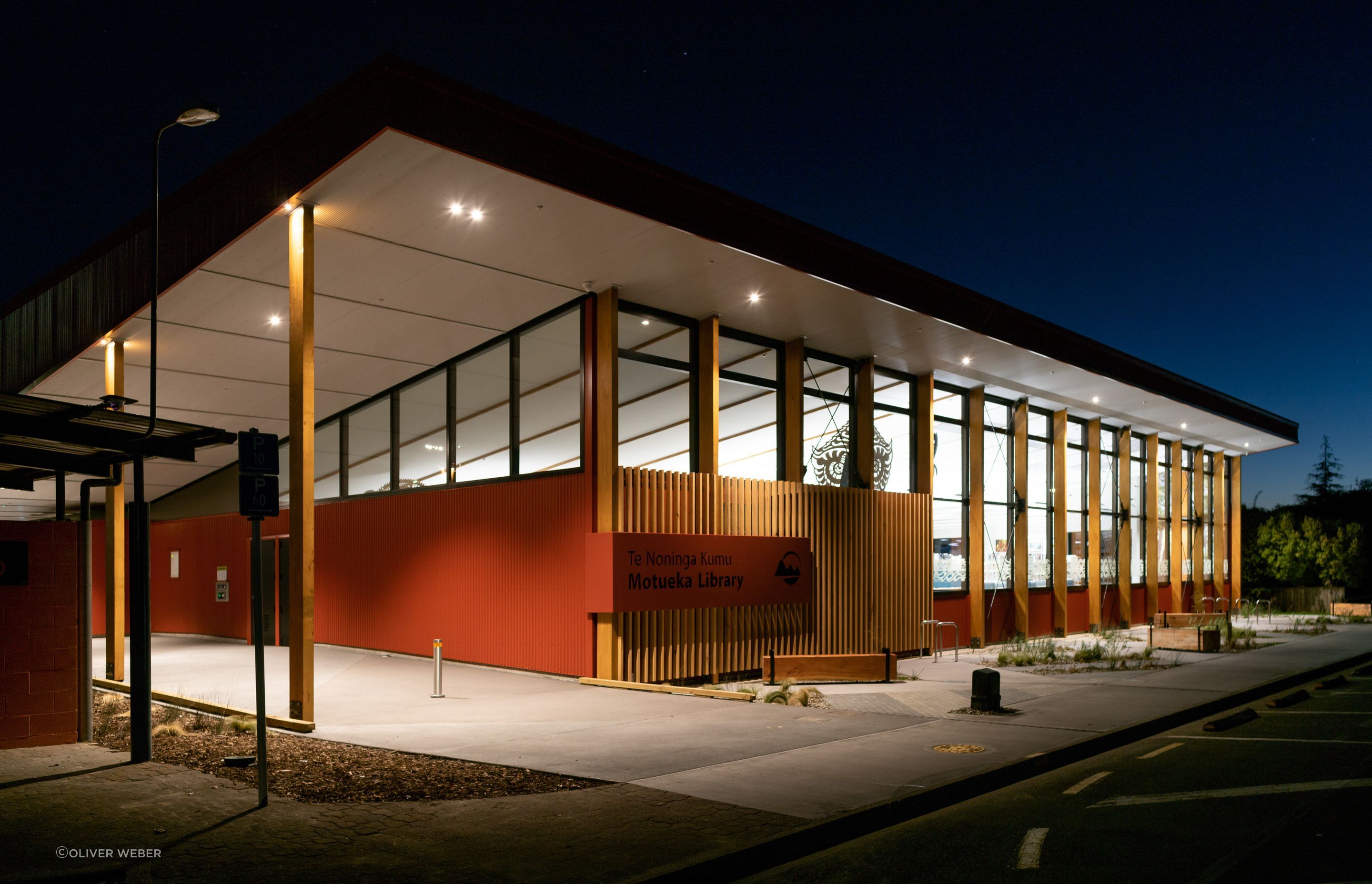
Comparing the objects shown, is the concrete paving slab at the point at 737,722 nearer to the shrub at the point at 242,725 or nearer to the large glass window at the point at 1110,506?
the shrub at the point at 242,725

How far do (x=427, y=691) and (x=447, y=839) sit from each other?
8383 mm

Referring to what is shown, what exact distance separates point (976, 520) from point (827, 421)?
603 centimetres

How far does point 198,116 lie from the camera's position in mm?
9242

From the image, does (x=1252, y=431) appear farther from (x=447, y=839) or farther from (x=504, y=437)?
(x=447, y=839)

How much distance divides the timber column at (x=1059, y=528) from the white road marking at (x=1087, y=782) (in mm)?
18175

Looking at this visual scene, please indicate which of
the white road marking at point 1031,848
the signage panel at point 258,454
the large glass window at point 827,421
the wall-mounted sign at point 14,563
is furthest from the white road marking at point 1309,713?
the wall-mounted sign at point 14,563

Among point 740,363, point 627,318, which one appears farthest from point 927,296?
point 627,318

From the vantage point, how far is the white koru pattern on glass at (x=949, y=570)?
2253 centimetres

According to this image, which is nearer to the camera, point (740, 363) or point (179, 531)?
point (740, 363)

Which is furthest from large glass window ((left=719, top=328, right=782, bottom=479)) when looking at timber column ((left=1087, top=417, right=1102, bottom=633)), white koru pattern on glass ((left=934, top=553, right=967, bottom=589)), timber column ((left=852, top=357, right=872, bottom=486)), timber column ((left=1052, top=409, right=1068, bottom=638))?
timber column ((left=1087, top=417, right=1102, bottom=633))

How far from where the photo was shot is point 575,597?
1545 cm

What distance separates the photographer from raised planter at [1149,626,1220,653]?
21016 mm

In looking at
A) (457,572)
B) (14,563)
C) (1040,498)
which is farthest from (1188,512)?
(14,563)

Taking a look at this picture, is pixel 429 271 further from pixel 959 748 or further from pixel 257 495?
pixel 959 748
